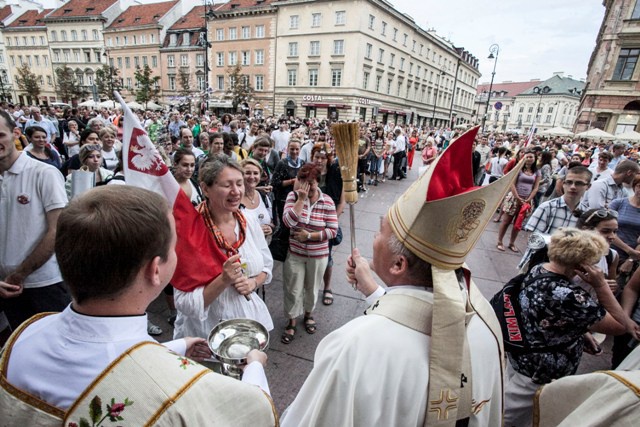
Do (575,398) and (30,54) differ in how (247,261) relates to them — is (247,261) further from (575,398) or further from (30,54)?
(30,54)

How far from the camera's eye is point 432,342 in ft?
3.34

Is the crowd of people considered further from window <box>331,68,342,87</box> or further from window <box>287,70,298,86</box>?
window <box>287,70,298,86</box>

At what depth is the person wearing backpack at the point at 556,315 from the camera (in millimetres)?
1936

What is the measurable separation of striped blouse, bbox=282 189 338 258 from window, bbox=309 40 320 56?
39028 mm

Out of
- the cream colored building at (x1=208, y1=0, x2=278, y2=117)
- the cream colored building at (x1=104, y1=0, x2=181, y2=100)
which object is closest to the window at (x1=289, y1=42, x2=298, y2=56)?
the cream colored building at (x1=208, y1=0, x2=278, y2=117)

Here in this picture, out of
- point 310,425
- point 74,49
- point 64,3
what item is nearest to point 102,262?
point 310,425

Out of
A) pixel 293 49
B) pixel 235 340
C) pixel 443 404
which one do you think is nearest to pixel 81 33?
pixel 293 49

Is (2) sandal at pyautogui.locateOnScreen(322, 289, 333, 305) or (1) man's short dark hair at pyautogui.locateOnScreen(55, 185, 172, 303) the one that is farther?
(2) sandal at pyautogui.locateOnScreen(322, 289, 333, 305)

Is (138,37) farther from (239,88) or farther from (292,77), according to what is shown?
(292,77)

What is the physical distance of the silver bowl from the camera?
4.99ft

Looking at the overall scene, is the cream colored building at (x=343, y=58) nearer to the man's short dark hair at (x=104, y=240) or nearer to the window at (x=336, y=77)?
the window at (x=336, y=77)

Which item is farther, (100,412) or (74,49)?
(74,49)

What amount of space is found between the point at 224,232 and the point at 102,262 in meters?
1.43

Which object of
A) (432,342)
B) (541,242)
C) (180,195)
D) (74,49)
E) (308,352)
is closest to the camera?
(432,342)
